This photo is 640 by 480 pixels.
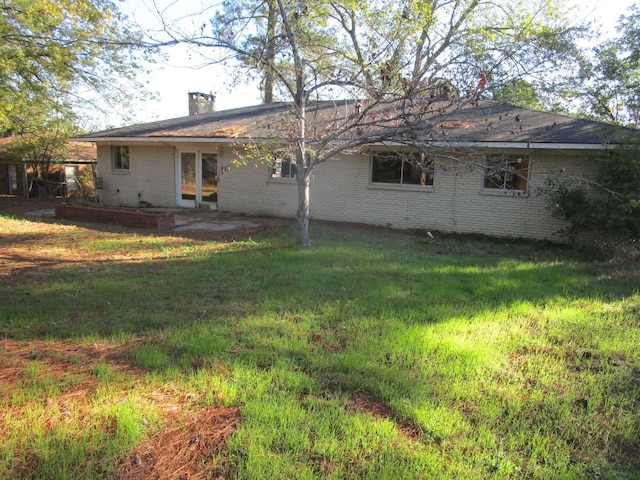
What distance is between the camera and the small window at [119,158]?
18.0 meters

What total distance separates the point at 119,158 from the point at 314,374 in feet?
56.3

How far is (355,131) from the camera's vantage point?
27.5 ft

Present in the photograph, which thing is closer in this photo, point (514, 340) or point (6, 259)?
point (514, 340)

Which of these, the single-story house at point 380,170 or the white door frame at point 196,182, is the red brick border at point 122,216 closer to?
the single-story house at point 380,170

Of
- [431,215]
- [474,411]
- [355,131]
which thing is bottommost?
[474,411]

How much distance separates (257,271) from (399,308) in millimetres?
2720

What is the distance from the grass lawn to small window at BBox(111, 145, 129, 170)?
461 inches

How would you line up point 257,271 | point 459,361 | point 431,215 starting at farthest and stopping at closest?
point 431,215 → point 257,271 → point 459,361

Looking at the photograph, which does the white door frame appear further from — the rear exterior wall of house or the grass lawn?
the grass lawn

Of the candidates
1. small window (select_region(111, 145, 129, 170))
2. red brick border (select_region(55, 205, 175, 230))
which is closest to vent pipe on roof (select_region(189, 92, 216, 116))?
small window (select_region(111, 145, 129, 170))

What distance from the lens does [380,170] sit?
13508 mm

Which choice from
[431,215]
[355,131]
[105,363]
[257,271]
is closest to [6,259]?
[257,271]

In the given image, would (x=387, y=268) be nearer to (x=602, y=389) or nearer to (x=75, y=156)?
(x=602, y=389)

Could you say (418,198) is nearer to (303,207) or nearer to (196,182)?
(303,207)
